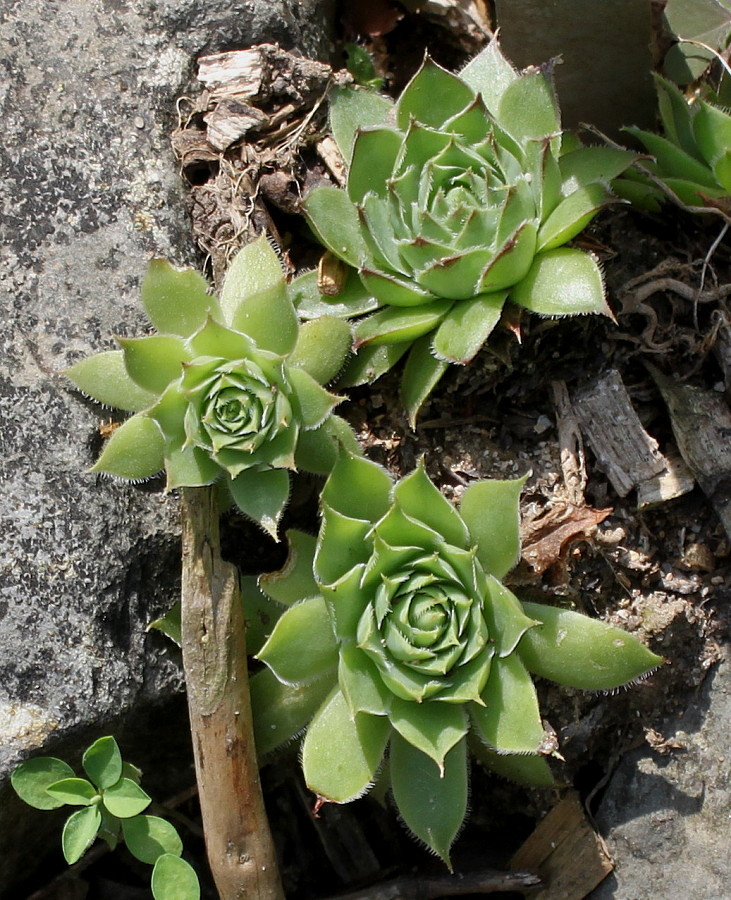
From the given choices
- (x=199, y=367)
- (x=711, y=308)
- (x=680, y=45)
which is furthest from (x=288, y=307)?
(x=680, y=45)

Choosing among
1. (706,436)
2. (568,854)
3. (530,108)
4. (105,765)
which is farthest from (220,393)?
(568,854)

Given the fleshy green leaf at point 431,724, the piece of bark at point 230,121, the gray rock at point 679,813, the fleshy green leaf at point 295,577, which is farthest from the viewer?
the piece of bark at point 230,121

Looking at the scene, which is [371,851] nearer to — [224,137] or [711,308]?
[711,308]

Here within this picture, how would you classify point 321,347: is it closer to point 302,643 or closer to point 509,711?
point 302,643

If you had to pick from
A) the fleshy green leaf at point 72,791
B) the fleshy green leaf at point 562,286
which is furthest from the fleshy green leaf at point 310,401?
the fleshy green leaf at point 72,791

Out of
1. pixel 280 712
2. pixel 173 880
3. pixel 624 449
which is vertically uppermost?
pixel 624 449

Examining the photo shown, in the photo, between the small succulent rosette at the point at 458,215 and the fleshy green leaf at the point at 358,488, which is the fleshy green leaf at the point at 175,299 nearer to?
the small succulent rosette at the point at 458,215
